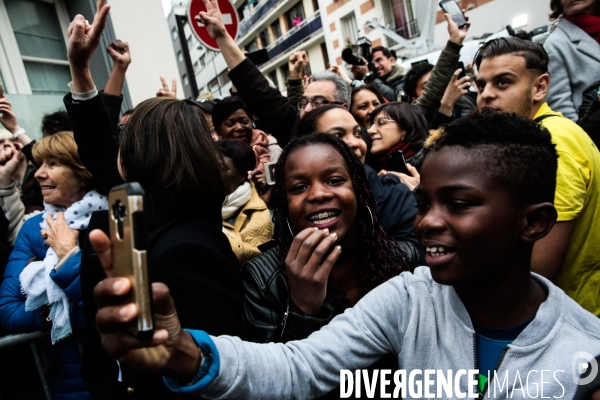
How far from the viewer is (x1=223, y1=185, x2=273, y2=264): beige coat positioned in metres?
2.13

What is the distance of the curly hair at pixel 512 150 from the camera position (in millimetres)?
1122

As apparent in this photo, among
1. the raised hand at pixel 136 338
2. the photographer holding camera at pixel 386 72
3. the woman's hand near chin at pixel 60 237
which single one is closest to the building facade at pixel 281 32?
the photographer holding camera at pixel 386 72

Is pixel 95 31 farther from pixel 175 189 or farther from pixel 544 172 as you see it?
pixel 544 172

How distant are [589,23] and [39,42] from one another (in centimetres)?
552

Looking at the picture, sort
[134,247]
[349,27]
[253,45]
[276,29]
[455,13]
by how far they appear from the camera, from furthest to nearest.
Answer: [253,45] < [276,29] < [349,27] < [455,13] < [134,247]

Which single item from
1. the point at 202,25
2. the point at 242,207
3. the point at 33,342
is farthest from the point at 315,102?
the point at 33,342

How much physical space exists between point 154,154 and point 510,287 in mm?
1243

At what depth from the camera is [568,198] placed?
4.79 ft

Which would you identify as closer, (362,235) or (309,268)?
(309,268)

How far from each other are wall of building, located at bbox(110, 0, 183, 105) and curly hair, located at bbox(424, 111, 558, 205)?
5.18 m

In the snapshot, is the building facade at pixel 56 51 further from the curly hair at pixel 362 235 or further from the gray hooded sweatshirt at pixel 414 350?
the gray hooded sweatshirt at pixel 414 350

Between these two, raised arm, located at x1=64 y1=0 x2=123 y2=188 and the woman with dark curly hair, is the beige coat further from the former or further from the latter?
raised arm, located at x1=64 y1=0 x2=123 y2=188

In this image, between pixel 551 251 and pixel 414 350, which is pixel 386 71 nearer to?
pixel 551 251

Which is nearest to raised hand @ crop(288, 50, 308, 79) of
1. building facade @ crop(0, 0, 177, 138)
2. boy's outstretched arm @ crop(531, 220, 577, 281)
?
boy's outstretched arm @ crop(531, 220, 577, 281)
